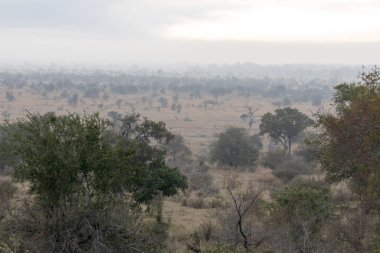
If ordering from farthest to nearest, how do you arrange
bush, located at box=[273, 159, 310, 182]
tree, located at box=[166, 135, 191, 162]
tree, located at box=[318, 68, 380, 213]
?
tree, located at box=[166, 135, 191, 162] → bush, located at box=[273, 159, 310, 182] → tree, located at box=[318, 68, 380, 213]

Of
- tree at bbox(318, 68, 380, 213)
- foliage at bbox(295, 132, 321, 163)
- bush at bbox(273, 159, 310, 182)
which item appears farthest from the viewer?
bush at bbox(273, 159, 310, 182)

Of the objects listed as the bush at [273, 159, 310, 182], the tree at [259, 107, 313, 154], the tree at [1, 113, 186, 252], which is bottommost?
the bush at [273, 159, 310, 182]

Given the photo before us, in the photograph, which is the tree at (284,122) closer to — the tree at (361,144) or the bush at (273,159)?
the bush at (273,159)

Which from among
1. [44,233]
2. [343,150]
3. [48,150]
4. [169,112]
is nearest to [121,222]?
[44,233]

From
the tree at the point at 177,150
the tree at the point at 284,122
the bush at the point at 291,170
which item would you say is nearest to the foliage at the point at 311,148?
the bush at the point at 291,170

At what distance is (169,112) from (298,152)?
56539mm

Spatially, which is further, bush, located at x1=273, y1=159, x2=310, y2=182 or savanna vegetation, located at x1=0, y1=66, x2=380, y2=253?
bush, located at x1=273, y1=159, x2=310, y2=182

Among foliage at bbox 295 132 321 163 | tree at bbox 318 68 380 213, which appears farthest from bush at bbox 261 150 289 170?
tree at bbox 318 68 380 213

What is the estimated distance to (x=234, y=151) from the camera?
40312 millimetres

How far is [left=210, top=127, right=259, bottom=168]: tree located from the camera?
40.0 meters

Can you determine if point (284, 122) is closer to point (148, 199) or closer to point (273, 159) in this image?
point (273, 159)

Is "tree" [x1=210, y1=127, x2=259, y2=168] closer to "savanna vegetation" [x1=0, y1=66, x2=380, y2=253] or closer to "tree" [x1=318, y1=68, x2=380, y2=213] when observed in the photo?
"savanna vegetation" [x1=0, y1=66, x2=380, y2=253]

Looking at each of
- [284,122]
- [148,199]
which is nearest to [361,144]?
[148,199]

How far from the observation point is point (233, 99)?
409ft
